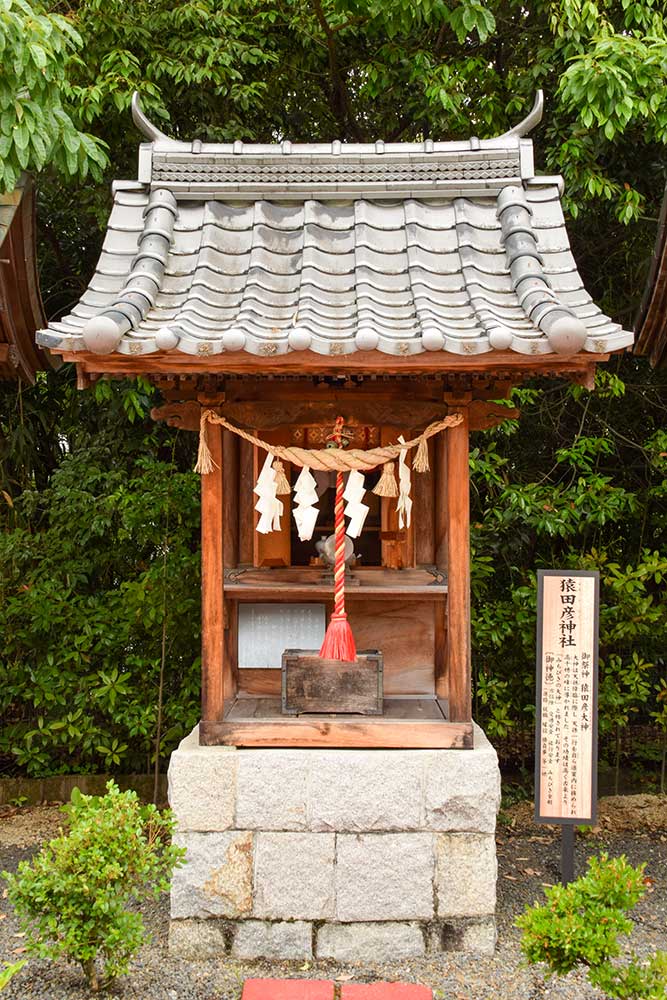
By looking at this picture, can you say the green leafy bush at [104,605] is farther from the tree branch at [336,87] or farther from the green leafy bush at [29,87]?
the tree branch at [336,87]

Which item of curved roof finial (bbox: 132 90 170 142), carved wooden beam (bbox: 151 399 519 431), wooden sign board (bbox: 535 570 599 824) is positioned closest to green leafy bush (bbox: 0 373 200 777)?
carved wooden beam (bbox: 151 399 519 431)

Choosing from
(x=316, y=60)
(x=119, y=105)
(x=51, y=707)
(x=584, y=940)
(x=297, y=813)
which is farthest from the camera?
(x=316, y=60)

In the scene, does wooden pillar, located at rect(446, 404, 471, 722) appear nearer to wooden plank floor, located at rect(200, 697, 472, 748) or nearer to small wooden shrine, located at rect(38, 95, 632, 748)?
small wooden shrine, located at rect(38, 95, 632, 748)

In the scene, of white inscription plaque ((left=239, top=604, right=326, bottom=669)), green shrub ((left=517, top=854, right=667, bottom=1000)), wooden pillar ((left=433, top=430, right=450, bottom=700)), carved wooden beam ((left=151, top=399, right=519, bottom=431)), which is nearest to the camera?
green shrub ((left=517, top=854, right=667, bottom=1000))

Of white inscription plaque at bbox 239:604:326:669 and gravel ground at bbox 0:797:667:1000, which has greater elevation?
white inscription plaque at bbox 239:604:326:669

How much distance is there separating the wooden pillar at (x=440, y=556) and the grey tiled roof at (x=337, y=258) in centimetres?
97

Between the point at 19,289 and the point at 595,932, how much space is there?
5137mm

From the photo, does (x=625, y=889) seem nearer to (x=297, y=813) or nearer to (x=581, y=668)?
(x=581, y=668)

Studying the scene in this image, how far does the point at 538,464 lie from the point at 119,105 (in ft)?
15.1

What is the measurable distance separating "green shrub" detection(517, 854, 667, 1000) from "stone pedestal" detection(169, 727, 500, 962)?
92 centimetres

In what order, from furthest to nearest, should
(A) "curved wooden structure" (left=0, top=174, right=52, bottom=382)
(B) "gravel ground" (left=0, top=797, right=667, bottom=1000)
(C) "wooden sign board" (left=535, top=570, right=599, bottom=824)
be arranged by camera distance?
(A) "curved wooden structure" (left=0, top=174, right=52, bottom=382) < (C) "wooden sign board" (left=535, top=570, right=599, bottom=824) < (B) "gravel ground" (left=0, top=797, right=667, bottom=1000)

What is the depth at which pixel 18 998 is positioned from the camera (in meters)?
3.98

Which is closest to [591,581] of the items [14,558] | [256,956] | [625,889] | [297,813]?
[625,889]

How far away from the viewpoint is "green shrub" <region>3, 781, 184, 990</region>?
3771 mm
